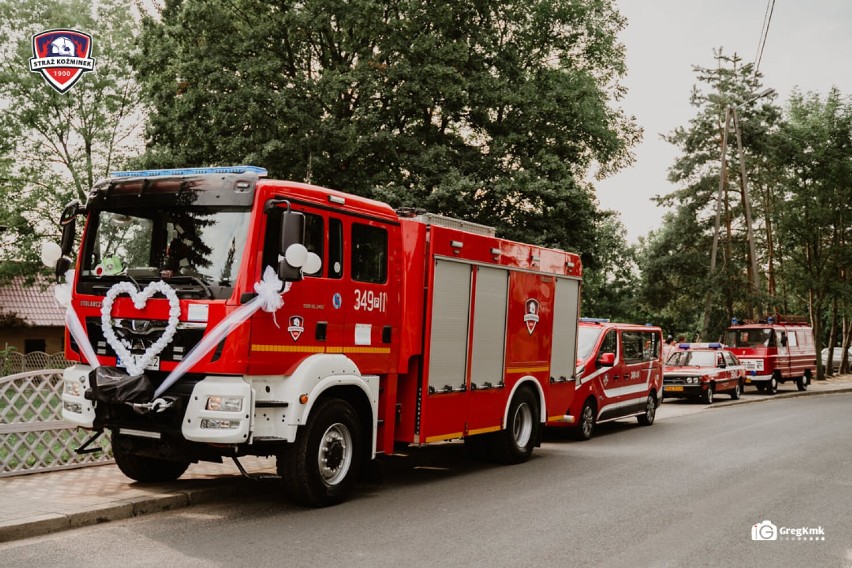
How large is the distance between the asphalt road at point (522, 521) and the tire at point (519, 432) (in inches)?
9.3

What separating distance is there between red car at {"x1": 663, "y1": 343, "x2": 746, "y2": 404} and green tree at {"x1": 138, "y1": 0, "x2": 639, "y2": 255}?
4693 mm

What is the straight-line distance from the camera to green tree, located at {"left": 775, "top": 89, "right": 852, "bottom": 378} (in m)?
40.3

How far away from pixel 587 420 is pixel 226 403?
9554 millimetres

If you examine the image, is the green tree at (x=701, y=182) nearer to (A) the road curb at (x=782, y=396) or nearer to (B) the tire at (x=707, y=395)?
(A) the road curb at (x=782, y=396)

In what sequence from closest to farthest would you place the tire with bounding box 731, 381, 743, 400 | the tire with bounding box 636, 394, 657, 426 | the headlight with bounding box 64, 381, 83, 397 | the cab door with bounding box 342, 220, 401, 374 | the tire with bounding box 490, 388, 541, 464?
the headlight with bounding box 64, 381, 83, 397 → the cab door with bounding box 342, 220, 401, 374 → the tire with bounding box 490, 388, 541, 464 → the tire with bounding box 636, 394, 657, 426 → the tire with bounding box 731, 381, 743, 400

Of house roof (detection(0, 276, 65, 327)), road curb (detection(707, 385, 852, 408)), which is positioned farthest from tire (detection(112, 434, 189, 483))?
house roof (detection(0, 276, 65, 327))

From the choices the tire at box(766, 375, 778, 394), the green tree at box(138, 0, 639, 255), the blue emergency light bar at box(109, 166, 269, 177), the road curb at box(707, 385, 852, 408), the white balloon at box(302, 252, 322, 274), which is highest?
the green tree at box(138, 0, 639, 255)

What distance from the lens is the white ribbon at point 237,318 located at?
24.6 ft

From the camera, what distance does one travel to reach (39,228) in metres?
34.8

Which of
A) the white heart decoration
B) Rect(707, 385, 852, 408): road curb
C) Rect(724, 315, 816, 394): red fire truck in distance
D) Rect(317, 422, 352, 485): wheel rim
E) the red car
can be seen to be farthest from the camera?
Rect(724, 315, 816, 394): red fire truck in distance

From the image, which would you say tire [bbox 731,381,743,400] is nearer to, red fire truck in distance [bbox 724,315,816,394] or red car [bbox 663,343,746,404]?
red car [bbox 663,343,746,404]

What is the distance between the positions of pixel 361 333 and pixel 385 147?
45.5 feet

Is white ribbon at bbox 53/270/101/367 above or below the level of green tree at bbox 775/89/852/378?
below

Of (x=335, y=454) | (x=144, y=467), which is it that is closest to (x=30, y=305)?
(x=144, y=467)
